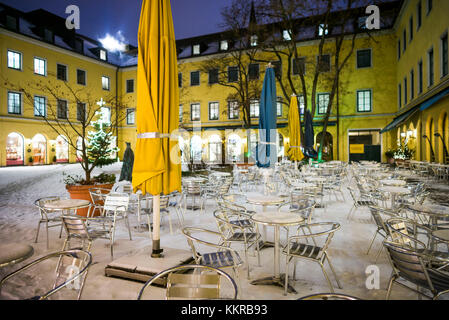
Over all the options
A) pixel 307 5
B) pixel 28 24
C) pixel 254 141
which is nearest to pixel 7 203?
pixel 307 5

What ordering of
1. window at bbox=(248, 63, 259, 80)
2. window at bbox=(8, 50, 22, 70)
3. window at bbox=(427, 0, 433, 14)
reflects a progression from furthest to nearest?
window at bbox=(248, 63, 259, 80) < window at bbox=(8, 50, 22, 70) < window at bbox=(427, 0, 433, 14)

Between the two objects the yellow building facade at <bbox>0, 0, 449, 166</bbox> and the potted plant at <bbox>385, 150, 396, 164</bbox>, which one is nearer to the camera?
the yellow building facade at <bbox>0, 0, 449, 166</bbox>

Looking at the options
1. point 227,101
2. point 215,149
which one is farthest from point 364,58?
point 215,149

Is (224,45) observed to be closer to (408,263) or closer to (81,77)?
(81,77)

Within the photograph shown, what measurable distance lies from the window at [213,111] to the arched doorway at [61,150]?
44.8 feet

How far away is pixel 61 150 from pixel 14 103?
5.26 meters

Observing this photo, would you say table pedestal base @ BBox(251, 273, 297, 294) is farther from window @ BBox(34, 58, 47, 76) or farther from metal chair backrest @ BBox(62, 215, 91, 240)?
window @ BBox(34, 58, 47, 76)

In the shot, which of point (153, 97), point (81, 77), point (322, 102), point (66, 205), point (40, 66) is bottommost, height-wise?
point (66, 205)

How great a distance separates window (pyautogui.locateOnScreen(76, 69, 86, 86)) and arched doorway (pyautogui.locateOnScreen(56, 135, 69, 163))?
19.3 ft

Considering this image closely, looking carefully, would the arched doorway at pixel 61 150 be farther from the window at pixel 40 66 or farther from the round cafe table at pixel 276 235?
the round cafe table at pixel 276 235

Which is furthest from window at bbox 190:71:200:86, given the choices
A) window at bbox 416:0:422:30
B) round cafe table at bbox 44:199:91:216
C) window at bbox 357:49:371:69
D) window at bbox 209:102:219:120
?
round cafe table at bbox 44:199:91:216

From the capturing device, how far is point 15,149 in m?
23.1

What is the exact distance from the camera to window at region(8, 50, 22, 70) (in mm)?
22094

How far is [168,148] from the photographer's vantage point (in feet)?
11.3
